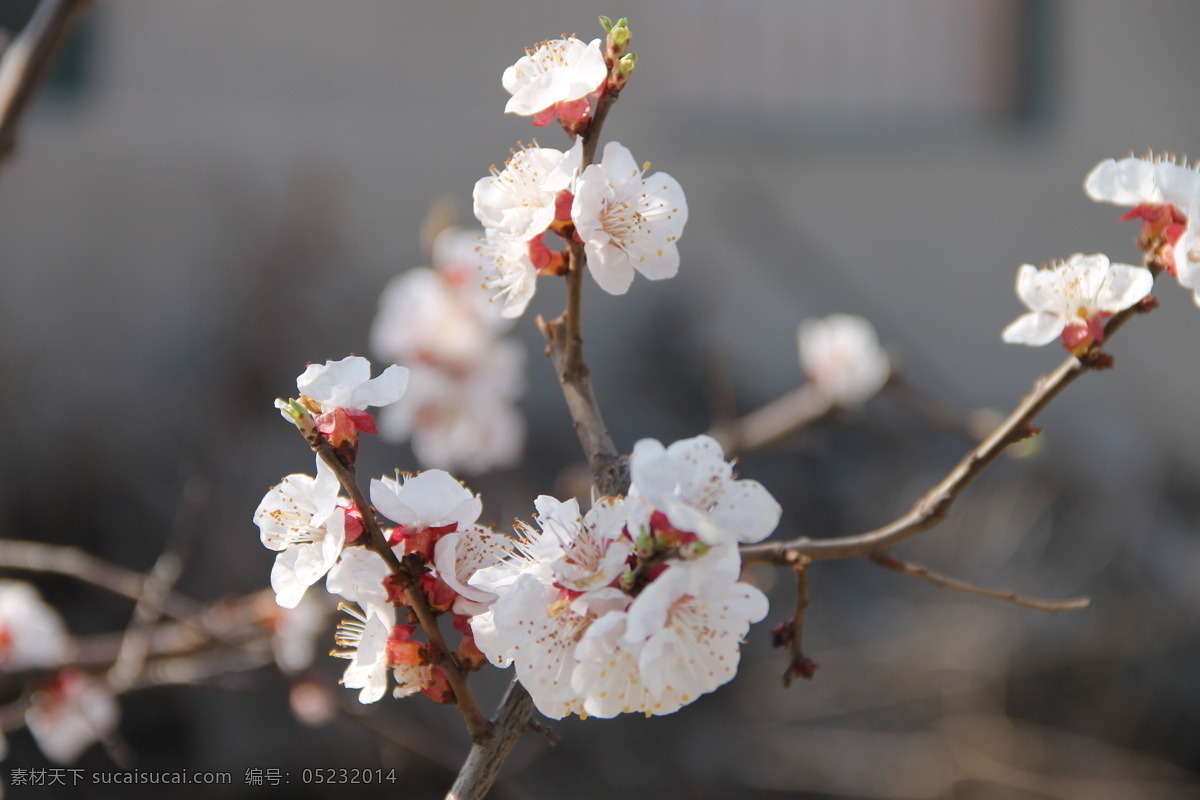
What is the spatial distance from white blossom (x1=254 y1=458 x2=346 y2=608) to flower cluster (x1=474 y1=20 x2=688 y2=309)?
20cm

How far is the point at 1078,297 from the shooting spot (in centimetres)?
76

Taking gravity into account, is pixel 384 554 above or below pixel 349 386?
below

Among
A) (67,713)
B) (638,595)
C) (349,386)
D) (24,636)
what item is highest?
(349,386)

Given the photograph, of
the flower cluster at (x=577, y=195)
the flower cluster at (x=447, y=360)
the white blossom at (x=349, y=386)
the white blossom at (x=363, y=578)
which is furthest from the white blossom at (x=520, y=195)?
the flower cluster at (x=447, y=360)

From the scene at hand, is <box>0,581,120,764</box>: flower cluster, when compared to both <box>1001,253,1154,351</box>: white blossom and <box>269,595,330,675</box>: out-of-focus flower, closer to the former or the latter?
<box>269,595,330,675</box>: out-of-focus flower

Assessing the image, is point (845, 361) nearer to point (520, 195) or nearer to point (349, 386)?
point (520, 195)

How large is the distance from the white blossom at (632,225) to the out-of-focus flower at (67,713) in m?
1.22

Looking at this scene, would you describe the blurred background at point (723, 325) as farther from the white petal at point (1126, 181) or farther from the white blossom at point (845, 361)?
the white petal at point (1126, 181)

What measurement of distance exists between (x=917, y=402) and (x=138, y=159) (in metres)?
3.71

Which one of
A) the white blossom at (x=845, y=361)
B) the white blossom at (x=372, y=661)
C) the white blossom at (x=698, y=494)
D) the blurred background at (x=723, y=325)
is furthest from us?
the blurred background at (x=723, y=325)

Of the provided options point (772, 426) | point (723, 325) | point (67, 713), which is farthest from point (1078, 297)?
point (723, 325)

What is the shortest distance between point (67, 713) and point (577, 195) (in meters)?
1.38

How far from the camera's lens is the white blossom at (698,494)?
55cm

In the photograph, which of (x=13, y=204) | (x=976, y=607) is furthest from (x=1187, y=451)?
(x=13, y=204)
